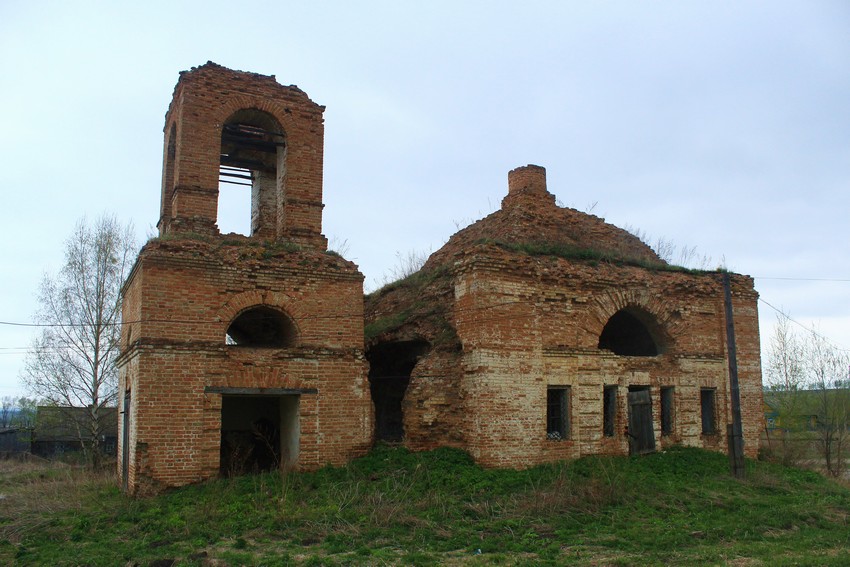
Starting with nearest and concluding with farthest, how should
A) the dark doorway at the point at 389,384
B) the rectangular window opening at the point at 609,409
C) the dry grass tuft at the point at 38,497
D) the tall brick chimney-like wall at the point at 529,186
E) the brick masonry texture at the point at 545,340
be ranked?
1. the dry grass tuft at the point at 38,497
2. the brick masonry texture at the point at 545,340
3. the rectangular window opening at the point at 609,409
4. the dark doorway at the point at 389,384
5. the tall brick chimney-like wall at the point at 529,186

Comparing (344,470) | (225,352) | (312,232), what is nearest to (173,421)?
(225,352)

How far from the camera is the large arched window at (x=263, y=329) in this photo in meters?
12.6

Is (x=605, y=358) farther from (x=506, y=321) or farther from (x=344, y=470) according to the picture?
(x=344, y=470)

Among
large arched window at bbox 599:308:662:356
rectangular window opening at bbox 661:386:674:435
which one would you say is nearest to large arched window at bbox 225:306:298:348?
large arched window at bbox 599:308:662:356

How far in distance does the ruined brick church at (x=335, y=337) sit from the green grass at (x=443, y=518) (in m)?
0.72

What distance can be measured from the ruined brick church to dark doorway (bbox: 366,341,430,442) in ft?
1.31

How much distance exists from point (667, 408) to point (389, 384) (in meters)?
6.06

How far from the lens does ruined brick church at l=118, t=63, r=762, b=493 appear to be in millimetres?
11255

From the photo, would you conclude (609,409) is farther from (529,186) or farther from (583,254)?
(529,186)

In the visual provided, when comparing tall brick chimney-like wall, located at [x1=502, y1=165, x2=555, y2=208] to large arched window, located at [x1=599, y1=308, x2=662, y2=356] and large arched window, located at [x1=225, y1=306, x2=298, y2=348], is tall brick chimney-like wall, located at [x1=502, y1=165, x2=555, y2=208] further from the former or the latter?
large arched window, located at [x1=225, y1=306, x2=298, y2=348]

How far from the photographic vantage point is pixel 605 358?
44.3 ft

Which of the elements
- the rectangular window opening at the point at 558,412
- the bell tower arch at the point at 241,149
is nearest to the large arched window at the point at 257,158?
the bell tower arch at the point at 241,149

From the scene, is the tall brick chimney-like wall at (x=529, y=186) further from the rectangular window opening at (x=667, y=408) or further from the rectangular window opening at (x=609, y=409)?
the rectangular window opening at (x=667, y=408)

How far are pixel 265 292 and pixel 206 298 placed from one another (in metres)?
0.99
